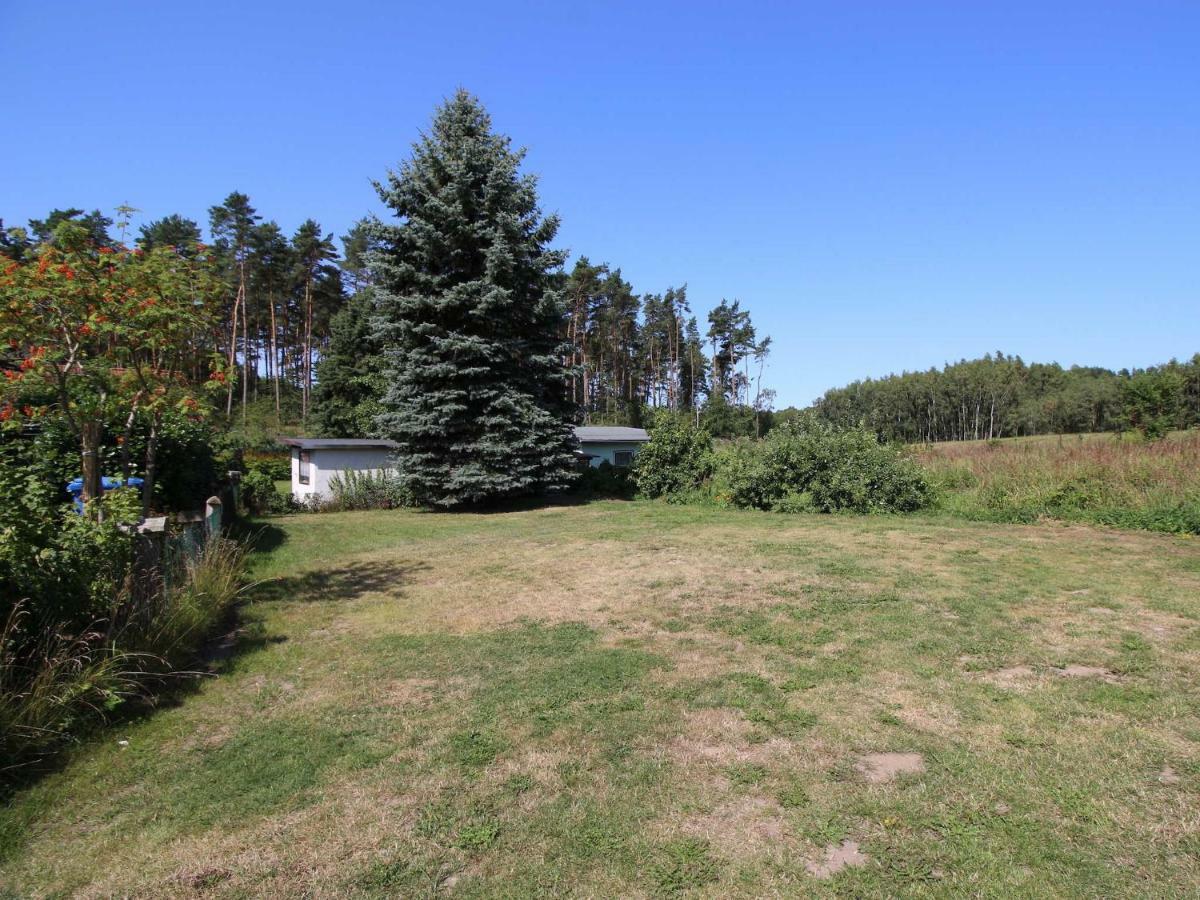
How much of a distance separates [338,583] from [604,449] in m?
18.5

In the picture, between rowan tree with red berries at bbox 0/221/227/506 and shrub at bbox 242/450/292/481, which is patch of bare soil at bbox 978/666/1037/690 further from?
shrub at bbox 242/450/292/481

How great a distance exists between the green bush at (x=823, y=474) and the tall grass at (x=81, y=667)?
38.7 ft

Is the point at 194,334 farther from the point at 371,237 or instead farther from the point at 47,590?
the point at 371,237

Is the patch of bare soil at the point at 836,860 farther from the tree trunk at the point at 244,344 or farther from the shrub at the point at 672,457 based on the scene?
the tree trunk at the point at 244,344

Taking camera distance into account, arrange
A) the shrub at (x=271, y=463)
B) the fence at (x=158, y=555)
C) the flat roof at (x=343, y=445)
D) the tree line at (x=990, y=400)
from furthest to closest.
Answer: the tree line at (x=990, y=400), the shrub at (x=271, y=463), the flat roof at (x=343, y=445), the fence at (x=158, y=555)

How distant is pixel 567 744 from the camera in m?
3.62

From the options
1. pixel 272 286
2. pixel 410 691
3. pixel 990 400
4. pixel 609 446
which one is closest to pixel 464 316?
pixel 609 446

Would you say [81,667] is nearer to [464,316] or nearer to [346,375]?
[464,316]

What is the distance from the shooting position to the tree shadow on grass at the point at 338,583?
24.2ft

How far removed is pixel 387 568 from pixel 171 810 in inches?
244

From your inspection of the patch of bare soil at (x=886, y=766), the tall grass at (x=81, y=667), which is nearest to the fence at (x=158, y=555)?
the tall grass at (x=81, y=667)

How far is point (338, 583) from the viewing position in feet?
26.8

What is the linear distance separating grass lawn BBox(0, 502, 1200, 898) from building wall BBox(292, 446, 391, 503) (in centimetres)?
1348

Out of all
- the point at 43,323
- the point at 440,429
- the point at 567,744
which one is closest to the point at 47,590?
the point at 43,323
